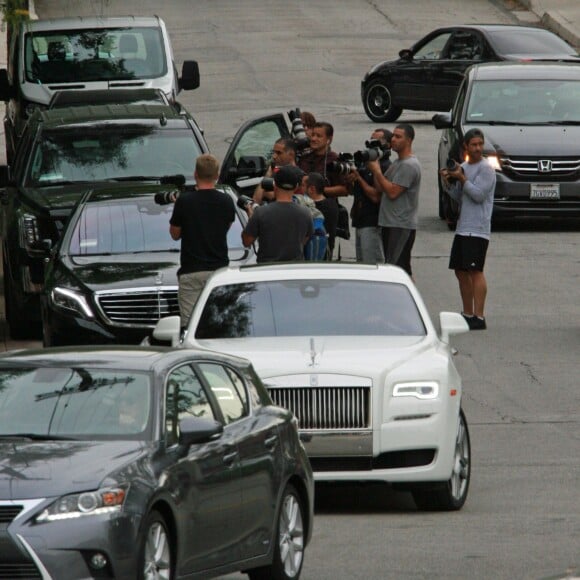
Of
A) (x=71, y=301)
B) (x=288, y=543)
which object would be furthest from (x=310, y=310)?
(x=71, y=301)

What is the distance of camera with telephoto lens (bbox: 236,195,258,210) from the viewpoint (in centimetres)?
1602

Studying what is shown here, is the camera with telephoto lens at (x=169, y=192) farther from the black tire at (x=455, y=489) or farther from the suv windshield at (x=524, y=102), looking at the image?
the suv windshield at (x=524, y=102)

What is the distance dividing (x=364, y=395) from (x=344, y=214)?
6.41m

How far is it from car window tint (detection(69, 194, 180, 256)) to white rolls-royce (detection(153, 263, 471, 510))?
3.60 m

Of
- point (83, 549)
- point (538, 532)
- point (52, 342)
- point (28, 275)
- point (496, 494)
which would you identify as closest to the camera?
point (83, 549)

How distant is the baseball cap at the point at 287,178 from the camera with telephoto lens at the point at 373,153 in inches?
107

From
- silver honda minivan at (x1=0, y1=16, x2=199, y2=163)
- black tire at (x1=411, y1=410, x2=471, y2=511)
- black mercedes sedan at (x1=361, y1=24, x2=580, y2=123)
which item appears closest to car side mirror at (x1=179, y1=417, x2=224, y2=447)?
black tire at (x1=411, y1=410, x2=471, y2=511)

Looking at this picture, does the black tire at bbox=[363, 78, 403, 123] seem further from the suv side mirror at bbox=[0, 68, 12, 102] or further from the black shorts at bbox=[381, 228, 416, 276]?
the black shorts at bbox=[381, 228, 416, 276]

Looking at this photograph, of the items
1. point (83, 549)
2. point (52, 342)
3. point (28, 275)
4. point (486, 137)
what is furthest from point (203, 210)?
point (486, 137)

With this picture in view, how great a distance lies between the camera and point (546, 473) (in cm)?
1252

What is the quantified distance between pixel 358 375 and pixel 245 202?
527 cm

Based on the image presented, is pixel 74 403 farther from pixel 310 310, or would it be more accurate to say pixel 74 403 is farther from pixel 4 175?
pixel 4 175

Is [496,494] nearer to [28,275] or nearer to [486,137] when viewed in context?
[28,275]

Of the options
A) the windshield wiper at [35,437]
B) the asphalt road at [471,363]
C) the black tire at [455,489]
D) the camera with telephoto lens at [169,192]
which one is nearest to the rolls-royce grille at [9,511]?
the windshield wiper at [35,437]
